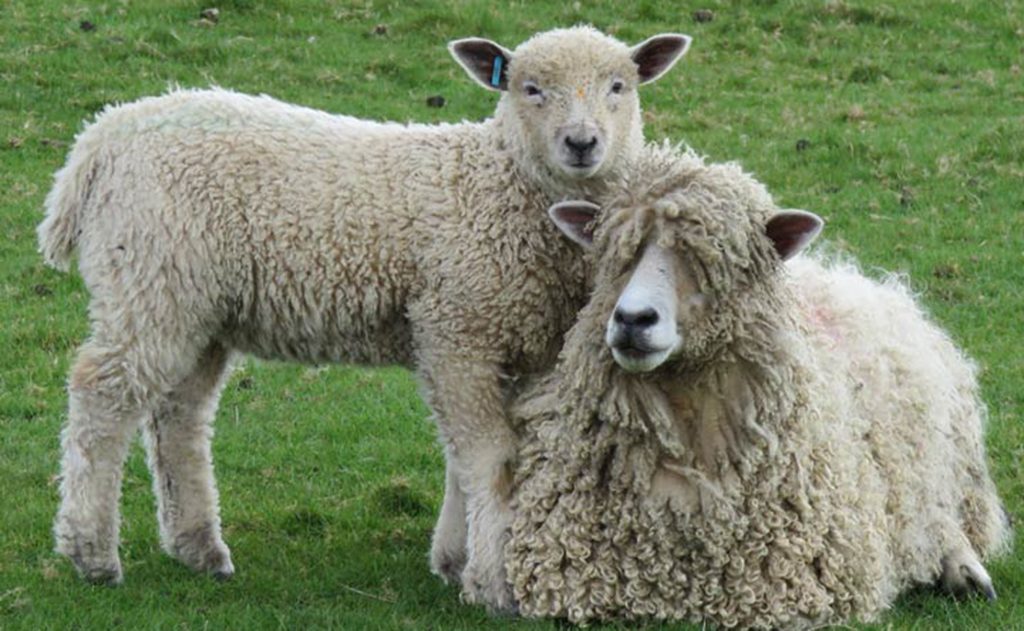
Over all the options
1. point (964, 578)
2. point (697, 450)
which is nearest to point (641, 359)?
point (697, 450)

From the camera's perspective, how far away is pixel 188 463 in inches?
259

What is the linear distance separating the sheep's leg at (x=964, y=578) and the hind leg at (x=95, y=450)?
2.89 metres

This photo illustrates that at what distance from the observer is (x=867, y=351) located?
20.9 feet

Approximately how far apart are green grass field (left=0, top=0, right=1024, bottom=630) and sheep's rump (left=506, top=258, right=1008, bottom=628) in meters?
0.26

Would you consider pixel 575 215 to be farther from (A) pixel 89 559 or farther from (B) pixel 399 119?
(B) pixel 399 119

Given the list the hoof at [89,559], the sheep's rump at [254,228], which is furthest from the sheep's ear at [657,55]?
the hoof at [89,559]

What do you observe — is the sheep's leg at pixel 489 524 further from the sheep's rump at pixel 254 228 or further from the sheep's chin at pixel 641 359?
the sheep's chin at pixel 641 359

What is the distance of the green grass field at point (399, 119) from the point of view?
20.3 ft

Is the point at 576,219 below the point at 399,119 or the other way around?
the other way around

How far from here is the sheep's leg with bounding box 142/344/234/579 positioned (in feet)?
21.3

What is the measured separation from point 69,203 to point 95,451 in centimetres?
92

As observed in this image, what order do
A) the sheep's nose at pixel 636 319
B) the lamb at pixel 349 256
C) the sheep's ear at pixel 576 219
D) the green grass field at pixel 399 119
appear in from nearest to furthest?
the sheep's nose at pixel 636 319
the sheep's ear at pixel 576 219
the lamb at pixel 349 256
the green grass field at pixel 399 119

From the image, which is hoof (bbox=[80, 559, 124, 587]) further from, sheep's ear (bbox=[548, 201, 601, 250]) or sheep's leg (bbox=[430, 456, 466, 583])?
sheep's ear (bbox=[548, 201, 601, 250])

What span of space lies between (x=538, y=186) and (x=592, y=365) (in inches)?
31.9
